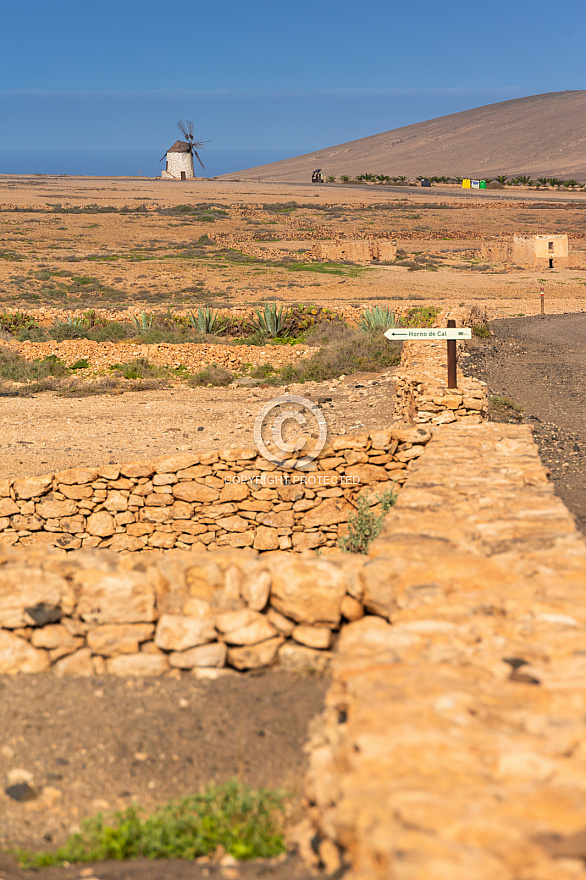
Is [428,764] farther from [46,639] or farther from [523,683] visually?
[46,639]

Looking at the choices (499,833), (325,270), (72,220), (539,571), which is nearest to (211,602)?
(539,571)

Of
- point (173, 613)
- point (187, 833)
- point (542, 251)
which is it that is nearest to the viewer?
point (187, 833)

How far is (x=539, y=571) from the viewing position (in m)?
3.46

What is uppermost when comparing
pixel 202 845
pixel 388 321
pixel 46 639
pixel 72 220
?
pixel 72 220

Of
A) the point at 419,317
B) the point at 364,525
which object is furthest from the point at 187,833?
the point at 419,317

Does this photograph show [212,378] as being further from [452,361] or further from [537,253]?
[537,253]

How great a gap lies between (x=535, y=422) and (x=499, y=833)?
8723 mm

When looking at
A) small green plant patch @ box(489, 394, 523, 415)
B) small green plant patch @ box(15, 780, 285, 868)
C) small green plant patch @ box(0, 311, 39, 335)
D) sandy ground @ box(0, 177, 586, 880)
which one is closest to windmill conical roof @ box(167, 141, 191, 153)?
sandy ground @ box(0, 177, 586, 880)

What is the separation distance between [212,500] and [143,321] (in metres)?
10.9

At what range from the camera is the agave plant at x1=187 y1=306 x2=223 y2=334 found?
54.0 feet

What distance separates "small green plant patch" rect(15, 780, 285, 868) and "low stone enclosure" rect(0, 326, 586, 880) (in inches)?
6.7

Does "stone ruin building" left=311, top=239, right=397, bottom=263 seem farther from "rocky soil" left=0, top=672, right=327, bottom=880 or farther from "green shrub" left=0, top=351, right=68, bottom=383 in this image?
"rocky soil" left=0, top=672, right=327, bottom=880

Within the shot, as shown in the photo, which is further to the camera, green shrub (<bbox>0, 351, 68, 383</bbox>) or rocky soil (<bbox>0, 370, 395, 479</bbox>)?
green shrub (<bbox>0, 351, 68, 383</bbox>)

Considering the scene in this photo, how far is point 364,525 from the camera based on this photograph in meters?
6.11
